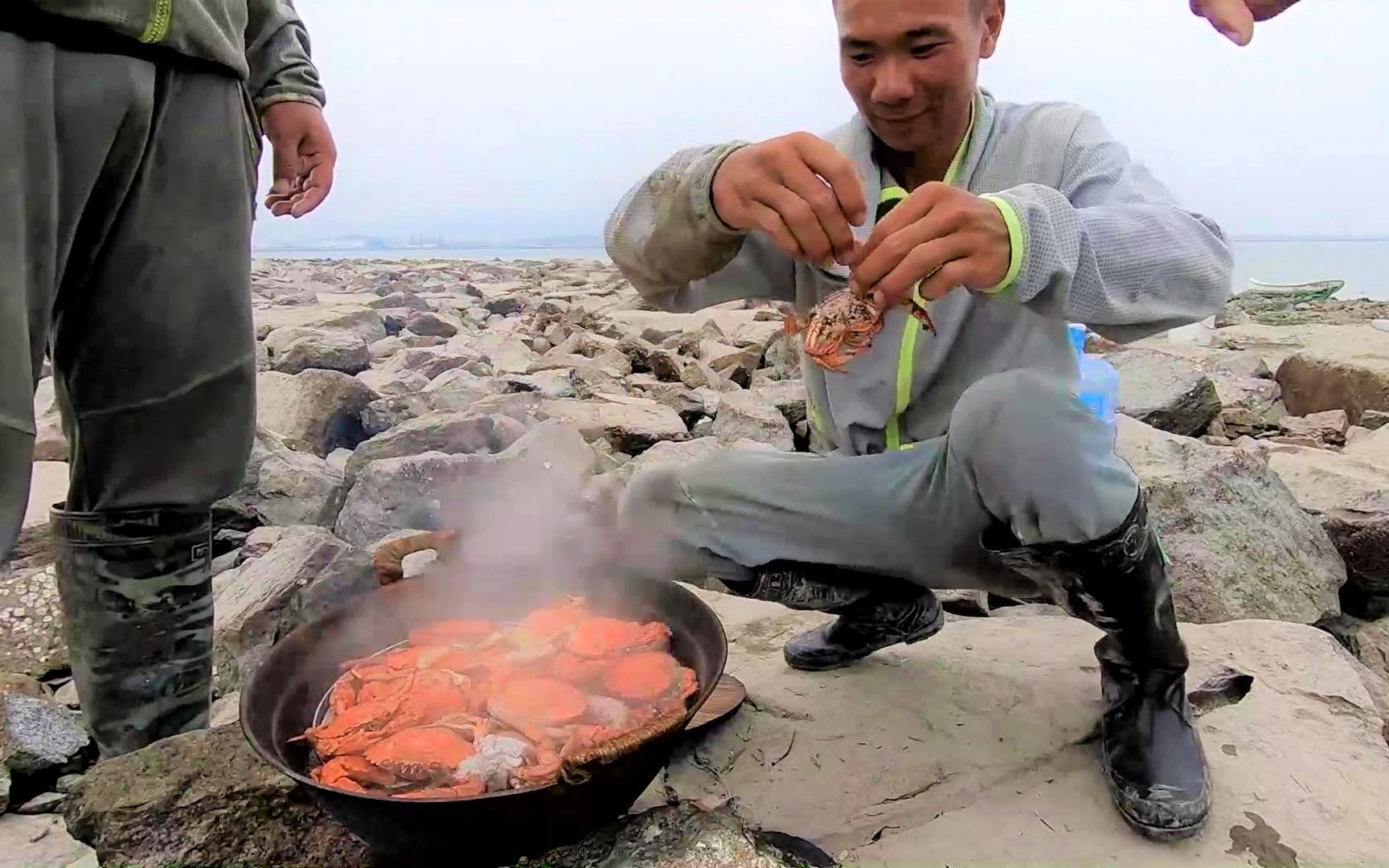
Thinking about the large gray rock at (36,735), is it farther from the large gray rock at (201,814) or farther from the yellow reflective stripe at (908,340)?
the yellow reflective stripe at (908,340)

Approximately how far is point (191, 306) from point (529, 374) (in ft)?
15.8

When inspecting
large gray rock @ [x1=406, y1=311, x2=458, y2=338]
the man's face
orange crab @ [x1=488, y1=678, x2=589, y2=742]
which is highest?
the man's face

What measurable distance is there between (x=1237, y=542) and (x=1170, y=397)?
202 cm

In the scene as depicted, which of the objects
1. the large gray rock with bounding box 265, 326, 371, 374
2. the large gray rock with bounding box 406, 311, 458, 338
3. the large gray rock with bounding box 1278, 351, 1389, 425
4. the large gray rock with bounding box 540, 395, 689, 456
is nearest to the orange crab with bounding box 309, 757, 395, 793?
the large gray rock with bounding box 540, 395, 689, 456

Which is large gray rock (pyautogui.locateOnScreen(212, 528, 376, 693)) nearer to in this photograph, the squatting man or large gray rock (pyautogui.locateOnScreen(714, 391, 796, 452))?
the squatting man

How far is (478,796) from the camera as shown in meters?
1.61

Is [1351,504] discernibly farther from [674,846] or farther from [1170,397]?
[674,846]

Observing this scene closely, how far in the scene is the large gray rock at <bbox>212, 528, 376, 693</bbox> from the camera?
292cm

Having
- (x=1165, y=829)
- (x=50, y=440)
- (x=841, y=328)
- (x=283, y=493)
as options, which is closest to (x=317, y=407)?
(x=50, y=440)

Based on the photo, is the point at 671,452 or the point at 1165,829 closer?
the point at 1165,829

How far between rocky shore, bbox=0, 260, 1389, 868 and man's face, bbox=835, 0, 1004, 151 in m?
1.51

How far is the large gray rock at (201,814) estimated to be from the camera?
1893mm

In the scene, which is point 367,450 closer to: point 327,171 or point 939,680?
point 327,171

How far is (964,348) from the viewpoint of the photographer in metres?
2.49
